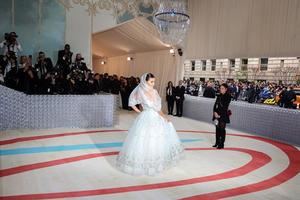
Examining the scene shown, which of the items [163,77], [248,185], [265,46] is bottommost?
[248,185]

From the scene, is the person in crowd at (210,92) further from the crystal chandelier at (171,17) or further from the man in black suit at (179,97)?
the crystal chandelier at (171,17)

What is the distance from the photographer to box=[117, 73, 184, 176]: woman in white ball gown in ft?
13.3

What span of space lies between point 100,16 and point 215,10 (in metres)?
4.47

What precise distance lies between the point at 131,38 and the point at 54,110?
24.9 feet

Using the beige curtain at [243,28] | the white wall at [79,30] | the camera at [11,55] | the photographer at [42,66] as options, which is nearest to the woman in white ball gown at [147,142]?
the photographer at [42,66]

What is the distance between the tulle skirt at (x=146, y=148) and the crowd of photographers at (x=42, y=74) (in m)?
4.12

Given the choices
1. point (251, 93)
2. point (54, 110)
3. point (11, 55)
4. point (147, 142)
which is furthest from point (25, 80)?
point (251, 93)

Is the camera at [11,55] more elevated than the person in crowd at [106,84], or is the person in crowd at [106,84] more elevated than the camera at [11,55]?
the camera at [11,55]

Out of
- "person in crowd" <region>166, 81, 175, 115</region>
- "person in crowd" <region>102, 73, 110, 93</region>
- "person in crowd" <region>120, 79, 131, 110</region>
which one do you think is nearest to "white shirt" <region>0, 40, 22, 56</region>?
"person in crowd" <region>102, 73, 110, 93</region>

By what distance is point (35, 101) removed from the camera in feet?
22.9

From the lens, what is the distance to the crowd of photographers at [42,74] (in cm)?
746

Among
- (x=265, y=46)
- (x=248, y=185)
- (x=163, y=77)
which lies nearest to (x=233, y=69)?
(x=265, y=46)

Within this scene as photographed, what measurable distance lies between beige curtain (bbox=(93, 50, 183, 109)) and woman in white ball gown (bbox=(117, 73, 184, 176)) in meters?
8.05

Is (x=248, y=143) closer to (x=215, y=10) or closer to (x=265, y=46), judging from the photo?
(x=265, y=46)
